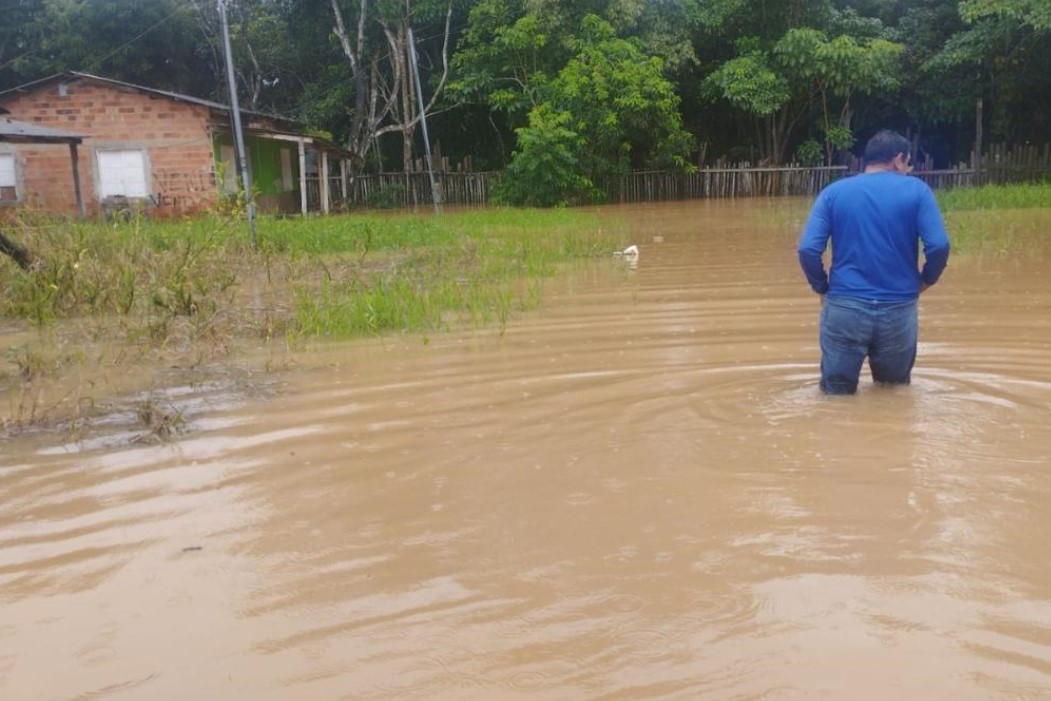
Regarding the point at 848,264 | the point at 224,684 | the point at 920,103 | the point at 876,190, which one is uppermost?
the point at 920,103

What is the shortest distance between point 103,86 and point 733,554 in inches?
816

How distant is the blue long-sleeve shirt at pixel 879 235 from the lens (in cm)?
496

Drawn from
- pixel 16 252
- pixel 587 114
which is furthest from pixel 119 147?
pixel 16 252

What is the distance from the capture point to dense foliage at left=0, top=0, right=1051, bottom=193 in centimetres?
2383

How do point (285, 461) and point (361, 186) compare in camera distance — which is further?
point (361, 186)

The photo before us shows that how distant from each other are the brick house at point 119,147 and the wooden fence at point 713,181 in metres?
5.46

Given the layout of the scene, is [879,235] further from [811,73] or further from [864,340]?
[811,73]

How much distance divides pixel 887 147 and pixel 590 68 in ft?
64.7

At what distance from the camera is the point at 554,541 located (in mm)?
3545

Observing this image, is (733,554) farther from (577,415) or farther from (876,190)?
(876,190)

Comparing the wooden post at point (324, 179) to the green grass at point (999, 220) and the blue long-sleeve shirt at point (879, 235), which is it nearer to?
the green grass at point (999, 220)

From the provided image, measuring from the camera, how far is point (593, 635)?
287cm

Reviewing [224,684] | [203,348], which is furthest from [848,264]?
[203,348]

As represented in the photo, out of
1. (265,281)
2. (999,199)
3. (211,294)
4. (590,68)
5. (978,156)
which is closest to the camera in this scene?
(211,294)
